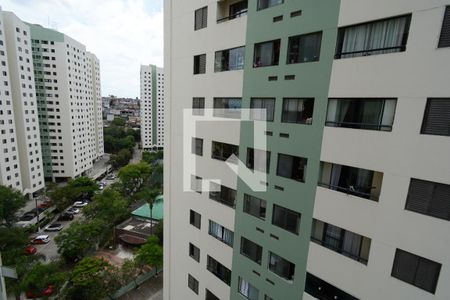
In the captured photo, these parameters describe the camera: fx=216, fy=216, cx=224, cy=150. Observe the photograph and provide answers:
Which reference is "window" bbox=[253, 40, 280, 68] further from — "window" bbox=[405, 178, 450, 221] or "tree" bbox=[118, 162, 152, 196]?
"tree" bbox=[118, 162, 152, 196]

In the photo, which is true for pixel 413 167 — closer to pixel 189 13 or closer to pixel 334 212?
pixel 334 212

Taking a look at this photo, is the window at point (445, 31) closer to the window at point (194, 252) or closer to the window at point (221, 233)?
the window at point (221, 233)

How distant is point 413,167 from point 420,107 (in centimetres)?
153

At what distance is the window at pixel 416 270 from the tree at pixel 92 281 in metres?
22.0

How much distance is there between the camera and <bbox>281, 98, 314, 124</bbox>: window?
750 centimetres

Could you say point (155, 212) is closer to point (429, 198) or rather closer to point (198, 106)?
point (198, 106)

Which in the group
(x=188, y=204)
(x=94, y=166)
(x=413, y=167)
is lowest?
(x=94, y=166)

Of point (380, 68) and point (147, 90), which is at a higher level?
point (147, 90)

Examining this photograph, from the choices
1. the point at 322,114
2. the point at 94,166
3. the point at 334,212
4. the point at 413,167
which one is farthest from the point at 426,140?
the point at 94,166

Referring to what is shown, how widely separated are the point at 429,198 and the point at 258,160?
5.30m

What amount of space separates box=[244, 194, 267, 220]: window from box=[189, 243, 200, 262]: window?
4709mm

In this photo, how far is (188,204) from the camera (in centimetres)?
1252

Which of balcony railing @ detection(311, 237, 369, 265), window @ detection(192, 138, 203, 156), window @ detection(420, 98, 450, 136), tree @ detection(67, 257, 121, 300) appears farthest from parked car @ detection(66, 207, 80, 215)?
window @ detection(420, 98, 450, 136)

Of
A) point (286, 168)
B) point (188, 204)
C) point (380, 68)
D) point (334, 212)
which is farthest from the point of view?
point (188, 204)
